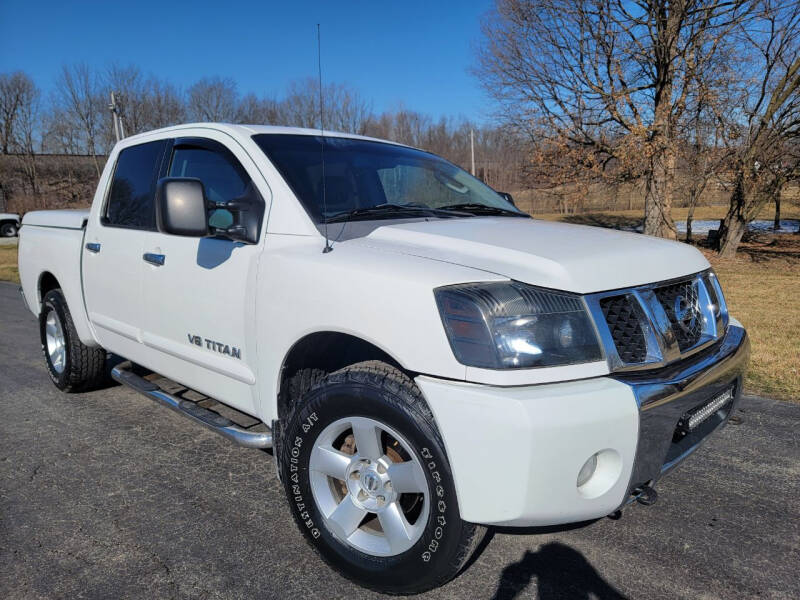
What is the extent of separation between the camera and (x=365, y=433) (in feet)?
7.18

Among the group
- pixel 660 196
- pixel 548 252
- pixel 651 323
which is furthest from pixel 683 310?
pixel 660 196

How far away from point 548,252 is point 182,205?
157 cm

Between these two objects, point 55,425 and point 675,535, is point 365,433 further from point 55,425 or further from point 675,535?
point 55,425

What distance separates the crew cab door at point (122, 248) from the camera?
353 centimetres

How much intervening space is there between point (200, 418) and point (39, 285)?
2.74m

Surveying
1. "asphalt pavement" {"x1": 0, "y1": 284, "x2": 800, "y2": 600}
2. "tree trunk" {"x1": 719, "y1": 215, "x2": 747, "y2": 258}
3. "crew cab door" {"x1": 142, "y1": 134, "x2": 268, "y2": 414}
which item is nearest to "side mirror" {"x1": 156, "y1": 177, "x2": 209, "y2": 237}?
"crew cab door" {"x1": 142, "y1": 134, "x2": 268, "y2": 414}

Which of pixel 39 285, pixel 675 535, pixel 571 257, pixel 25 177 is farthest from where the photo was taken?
pixel 25 177

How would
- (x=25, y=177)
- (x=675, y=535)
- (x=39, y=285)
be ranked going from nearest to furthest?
(x=675, y=535) → (x=39, y=285) → (x=25, y=177)

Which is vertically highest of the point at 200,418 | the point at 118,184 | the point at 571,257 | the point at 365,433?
the point at 118,184

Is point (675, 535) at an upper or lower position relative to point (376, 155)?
lower

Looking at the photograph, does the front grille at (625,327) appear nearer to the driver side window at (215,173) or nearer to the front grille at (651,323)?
the front grille at (651,323)

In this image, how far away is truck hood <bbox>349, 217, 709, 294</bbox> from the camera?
2047 mm

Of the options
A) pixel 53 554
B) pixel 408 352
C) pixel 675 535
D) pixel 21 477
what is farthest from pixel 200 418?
pixel 675 535

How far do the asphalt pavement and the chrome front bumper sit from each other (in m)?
0.53
